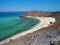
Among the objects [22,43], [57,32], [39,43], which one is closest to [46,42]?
[39,43]

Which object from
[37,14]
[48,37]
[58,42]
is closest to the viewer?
[58,42]

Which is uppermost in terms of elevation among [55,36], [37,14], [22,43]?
[55,36]

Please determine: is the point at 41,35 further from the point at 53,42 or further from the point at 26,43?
the point at 53,42

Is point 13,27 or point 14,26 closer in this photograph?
point 13,27

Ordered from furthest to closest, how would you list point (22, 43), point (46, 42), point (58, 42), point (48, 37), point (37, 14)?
A: point (37, 14), point (22, 43), point (48, 37), point (46, 42), point (58, 42)

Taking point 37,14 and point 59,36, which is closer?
point 59,36

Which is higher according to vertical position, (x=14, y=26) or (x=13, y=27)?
(x=13, y=27)

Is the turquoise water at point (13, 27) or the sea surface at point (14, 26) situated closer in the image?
the turquoise water at point (13, 27)

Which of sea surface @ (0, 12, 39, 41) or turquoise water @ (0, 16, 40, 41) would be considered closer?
turquoise water @ (0, 16, 40, 41)

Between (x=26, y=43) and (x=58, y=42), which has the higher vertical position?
(x=58, y=42)
